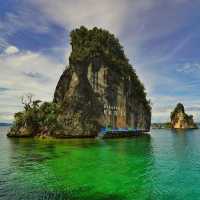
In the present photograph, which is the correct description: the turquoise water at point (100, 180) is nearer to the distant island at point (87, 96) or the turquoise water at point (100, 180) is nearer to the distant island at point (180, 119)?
the distant island at point (87, 96)

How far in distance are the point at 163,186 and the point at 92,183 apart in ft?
16.6

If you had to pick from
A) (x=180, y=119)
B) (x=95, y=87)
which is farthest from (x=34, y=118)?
(x=180, y=119)

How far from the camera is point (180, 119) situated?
17962 cm

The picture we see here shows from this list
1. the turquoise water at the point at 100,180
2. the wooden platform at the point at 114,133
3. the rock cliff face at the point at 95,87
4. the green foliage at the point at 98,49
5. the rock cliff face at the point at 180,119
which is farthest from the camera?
the rock cliff face at the point at 180,119

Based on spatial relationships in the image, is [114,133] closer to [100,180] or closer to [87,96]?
[87,96]

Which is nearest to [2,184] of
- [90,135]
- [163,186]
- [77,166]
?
[77,166]

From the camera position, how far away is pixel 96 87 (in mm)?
79000

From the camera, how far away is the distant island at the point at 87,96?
71.7m

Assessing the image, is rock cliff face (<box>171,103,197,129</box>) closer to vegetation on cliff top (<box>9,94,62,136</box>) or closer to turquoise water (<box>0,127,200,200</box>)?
vegetation on cliff top (<box>9,94,62,136</box>)

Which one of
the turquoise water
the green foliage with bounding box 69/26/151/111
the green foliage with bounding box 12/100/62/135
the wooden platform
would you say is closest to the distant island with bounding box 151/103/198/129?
the green foliage with bounding box 69/26/151/111

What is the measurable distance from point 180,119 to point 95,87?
115 meters

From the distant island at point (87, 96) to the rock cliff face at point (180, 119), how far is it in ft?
312

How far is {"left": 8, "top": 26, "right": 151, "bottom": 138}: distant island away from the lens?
235ft

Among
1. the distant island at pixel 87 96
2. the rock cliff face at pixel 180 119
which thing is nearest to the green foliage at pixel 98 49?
the distant island at pixel 87 96
